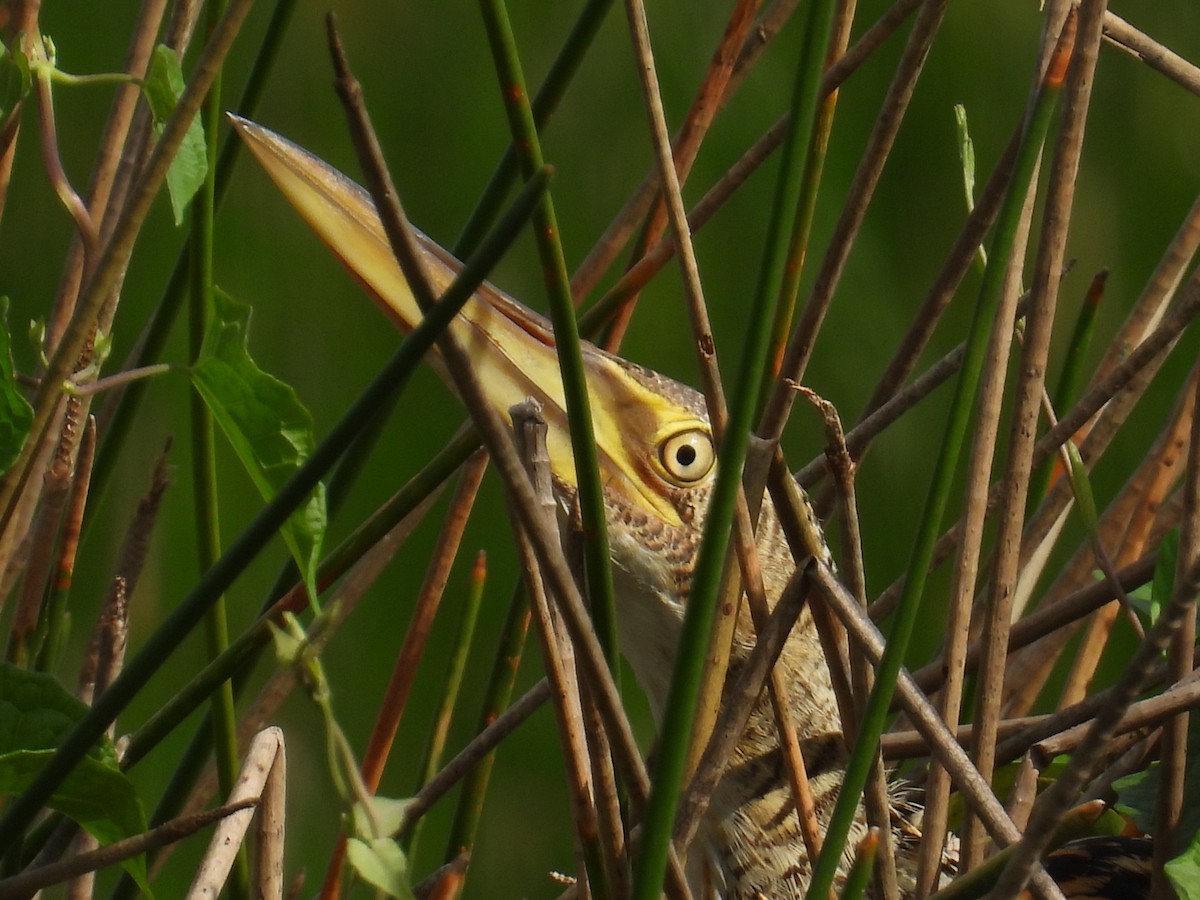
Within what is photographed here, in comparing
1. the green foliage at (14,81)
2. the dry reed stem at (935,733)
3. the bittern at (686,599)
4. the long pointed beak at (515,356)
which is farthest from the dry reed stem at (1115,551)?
the green foliage at (14,81)

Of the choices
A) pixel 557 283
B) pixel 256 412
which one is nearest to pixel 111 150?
pixel 256 412

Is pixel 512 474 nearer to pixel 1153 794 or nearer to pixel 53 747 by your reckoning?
pixel 53 747

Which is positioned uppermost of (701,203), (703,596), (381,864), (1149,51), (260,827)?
(1149,51)

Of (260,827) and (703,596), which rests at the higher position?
(703,596)

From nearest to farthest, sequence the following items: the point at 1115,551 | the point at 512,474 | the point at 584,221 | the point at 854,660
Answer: the point at 512,474 < the point at 854,660 < the point at 1115,551 < the point at 584,221

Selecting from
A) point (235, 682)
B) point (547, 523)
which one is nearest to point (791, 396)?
point (547, 523)

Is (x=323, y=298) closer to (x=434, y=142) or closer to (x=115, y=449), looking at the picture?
(x=434, y=142)

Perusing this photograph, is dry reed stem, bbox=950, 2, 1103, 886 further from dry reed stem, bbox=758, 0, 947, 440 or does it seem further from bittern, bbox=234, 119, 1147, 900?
bittern, bbox=234, 119, 1147, 900
